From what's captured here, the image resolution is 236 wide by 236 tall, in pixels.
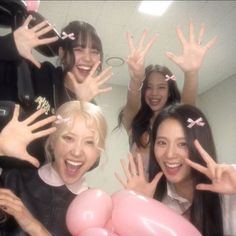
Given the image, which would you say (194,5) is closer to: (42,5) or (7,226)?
(42,5)

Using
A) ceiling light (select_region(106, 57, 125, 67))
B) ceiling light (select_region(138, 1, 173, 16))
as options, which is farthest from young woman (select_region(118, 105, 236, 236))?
ceiling light (select_region(106, 57, 125, 67))

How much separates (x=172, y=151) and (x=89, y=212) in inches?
18.8

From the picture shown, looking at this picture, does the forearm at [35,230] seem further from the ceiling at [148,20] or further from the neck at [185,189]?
the ceiling at [148,20]

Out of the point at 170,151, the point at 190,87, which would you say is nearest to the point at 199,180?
the point at 170,151

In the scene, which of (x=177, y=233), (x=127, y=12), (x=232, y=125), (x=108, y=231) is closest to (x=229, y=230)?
(x=177, y=233)

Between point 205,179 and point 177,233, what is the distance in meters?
0.42

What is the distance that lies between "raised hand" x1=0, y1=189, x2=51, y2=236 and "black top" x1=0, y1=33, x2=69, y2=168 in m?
0.22

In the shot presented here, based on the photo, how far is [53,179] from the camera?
3.87 feet

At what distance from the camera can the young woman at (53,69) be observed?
3.83 feet

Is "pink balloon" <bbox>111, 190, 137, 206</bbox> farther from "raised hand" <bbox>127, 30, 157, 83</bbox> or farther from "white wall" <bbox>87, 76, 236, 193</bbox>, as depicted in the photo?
"white wall" <bbox>87, 76, 236, 193</bbox>

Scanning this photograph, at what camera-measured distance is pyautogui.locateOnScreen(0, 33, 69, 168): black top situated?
45.0 inches

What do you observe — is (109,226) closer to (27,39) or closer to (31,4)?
(27,39)

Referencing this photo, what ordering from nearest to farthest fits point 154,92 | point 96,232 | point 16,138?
point 96,232
point 16,138
point 154,92

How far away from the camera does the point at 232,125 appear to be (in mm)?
3883
